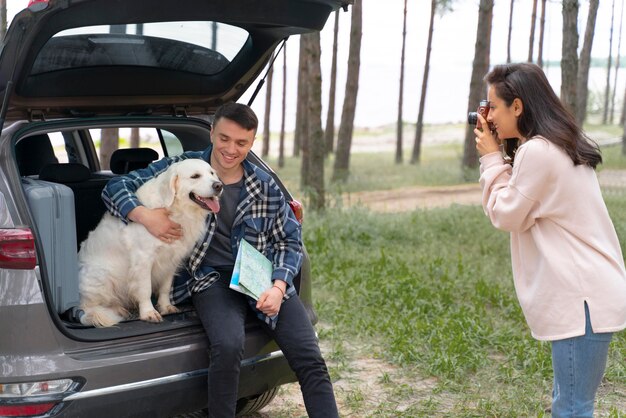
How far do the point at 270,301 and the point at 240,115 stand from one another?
0.92 m

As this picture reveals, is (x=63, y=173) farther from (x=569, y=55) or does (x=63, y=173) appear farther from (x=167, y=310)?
(x=569, y=55)

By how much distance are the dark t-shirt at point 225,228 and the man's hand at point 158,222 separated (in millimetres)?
197

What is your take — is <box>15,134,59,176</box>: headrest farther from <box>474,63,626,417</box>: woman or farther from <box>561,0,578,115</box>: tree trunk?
<box>561,0,578,115</box>: tree trunk

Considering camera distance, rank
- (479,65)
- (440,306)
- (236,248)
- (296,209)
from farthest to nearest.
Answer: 1. (479,65)
2. (440,306)
3. (296,209)
4. (236,248)

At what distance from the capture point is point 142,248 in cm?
393

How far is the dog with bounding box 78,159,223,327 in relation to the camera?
385 cm

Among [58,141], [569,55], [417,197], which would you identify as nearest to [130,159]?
[58,141]

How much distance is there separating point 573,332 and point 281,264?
151cm

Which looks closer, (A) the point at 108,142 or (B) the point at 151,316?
(B) the point at 151,316

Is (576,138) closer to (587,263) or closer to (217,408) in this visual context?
(587,263)

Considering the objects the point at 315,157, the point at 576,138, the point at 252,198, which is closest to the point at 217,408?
the point at 252,198

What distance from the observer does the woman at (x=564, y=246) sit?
2959 millimetres

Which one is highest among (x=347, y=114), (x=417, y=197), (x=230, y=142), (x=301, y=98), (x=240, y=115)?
(x=240, y=115)

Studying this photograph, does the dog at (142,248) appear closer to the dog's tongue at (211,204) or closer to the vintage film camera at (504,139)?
the dog's tongue at (211,204)
